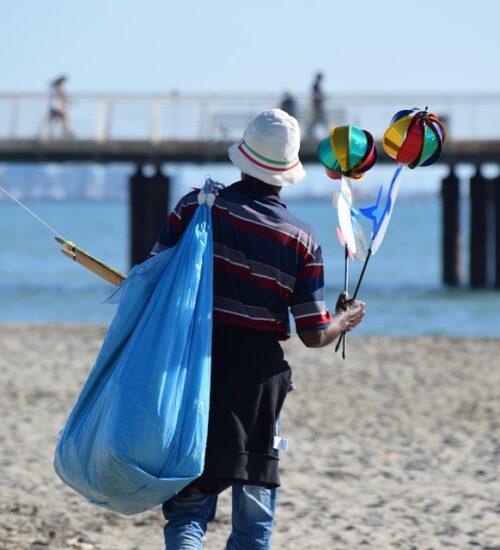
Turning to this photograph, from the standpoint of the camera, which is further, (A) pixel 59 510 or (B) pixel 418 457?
(B) pixel 418 457

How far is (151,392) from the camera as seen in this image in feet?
11.9

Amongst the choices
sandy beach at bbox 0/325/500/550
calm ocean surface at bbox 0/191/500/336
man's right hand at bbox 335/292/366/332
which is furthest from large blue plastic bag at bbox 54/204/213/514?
calm ocean surface at bbox 0/191/500/336

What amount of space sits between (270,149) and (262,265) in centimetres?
35

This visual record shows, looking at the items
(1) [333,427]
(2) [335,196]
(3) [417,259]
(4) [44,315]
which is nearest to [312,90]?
(4) [44,315]

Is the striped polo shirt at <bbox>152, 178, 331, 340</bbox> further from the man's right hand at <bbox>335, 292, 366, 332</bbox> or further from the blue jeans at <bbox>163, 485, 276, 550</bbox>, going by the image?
the blue jeans at <bbox>163, 485, 276, 550</bbox>

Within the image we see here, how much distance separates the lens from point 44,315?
24484 millimetres

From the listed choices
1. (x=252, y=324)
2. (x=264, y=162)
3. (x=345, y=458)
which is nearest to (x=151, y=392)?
(x=252, y=324)

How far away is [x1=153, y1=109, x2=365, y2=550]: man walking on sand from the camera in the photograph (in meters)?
3.79

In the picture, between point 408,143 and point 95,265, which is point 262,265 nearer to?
point 95,265

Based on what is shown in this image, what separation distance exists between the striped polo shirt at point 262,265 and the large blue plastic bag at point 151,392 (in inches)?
2.4

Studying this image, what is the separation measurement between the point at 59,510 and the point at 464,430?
3.72 meters

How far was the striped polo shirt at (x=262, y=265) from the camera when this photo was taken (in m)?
3.80

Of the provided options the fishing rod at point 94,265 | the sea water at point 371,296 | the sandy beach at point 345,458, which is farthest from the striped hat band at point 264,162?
the sea water at point 371,296

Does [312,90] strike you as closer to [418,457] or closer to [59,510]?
[418,457]
